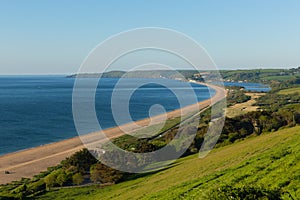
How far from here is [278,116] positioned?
45.0 meters

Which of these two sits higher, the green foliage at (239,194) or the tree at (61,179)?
the green foliage at (239,194)

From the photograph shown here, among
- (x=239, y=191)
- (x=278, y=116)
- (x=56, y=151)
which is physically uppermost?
(x=239, y=191)

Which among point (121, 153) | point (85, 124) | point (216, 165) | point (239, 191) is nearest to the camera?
point (239, 191)

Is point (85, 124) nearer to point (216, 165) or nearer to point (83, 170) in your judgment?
point (83, 170)

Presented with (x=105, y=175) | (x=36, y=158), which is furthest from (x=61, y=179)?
(x=36, y=158)

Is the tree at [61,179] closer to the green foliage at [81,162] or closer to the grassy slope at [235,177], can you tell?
the grassy slope at [235,177]

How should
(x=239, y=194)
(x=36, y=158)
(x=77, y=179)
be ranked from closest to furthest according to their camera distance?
(x=239, y=194)
(x=77, y=179)
(x=36, y=158)

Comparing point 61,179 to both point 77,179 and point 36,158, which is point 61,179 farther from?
point 36,158

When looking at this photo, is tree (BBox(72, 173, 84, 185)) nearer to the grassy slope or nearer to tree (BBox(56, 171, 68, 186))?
tree (BBox(56, 171, 68, 186))

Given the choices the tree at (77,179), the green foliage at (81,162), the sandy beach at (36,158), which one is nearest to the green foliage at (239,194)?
the tree at (77,179)

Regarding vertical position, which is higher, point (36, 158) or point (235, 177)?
point (235, 177)

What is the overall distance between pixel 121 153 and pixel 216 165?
14.5m

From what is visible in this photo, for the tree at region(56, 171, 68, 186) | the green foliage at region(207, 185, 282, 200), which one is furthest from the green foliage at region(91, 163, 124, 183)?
the green foliage at region(207, 185, 282, 200)

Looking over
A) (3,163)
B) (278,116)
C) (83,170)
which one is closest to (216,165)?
(83,170)
